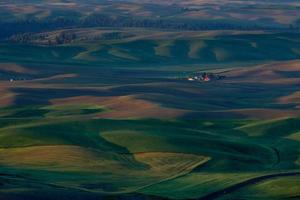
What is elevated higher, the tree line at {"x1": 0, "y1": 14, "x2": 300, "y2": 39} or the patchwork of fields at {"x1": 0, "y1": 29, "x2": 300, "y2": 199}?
the patchwork of fields at {"x1": 0, "y1": 29, "x2": 300, "y2": 199}

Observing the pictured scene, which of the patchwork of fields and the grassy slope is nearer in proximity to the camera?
the patchwork of fields

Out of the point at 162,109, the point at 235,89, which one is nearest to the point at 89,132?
the point at 162,109

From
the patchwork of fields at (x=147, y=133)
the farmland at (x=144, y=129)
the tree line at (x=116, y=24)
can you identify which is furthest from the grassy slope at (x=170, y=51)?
the tree line at (x=116, y=24)

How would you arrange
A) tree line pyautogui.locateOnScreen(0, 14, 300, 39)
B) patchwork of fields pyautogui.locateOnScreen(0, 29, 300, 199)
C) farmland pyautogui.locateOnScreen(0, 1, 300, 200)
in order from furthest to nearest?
tree line pyautogui.locateOnScreen(0, 14, 300, 39)
farmland pyautogui.locateOnScreen(0, 1, 300, 200)
patchwork of fields pyautogui.locateOnScreen(0, 29, 300, 199)

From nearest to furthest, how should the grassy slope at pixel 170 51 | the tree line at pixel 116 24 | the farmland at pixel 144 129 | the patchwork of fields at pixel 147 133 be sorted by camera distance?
the patchwork of fields at pixel 147 133 < the farmland at pixel 144 129 < the grassy slope at pixel 170 51 < the tree line at pixel 116 24

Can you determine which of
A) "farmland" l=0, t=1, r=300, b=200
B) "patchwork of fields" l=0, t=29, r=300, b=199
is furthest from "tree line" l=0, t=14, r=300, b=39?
"patchwork of fields" l=0, t=29, r=300, b=199

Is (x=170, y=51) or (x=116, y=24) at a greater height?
(x=170, y=51)

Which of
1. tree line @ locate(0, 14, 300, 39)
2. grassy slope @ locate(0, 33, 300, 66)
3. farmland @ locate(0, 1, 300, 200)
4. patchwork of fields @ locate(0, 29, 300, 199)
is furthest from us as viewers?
tree line @ locate(0, 14, 300, 39)

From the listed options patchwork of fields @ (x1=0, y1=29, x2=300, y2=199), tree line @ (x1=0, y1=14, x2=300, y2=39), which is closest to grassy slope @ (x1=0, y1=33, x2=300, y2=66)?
patchwork of fields @ (x1=0, y1=29, x2=300, y2=199)

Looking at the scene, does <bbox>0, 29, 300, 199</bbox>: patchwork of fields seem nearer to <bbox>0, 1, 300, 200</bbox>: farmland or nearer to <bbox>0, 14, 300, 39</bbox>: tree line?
<bbox>0, 1, 300, 200</bbox>: farmland

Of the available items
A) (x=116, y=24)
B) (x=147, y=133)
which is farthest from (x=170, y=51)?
(x=147, y=133)

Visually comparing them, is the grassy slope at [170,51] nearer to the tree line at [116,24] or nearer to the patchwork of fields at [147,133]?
the patchwork of fields at [147,133]

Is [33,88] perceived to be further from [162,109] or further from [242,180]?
[242,180]

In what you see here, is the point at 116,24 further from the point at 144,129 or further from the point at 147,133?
the point at 147,133
